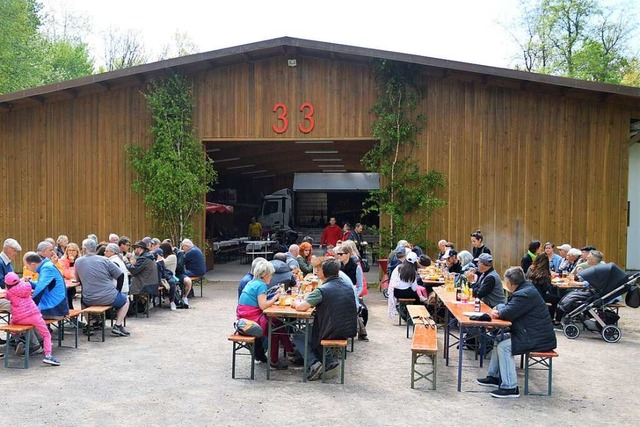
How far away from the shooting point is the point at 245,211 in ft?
87.4

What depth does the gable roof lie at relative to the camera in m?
12.2

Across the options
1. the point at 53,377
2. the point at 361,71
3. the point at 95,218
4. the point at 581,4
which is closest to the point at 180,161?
the point at 95,218

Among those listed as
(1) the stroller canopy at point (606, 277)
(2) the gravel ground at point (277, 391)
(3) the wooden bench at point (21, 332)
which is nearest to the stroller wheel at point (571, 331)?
(2) the gravel ground at point (277, 391)

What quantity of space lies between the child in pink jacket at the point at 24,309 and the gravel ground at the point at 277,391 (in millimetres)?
245

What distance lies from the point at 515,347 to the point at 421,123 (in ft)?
28.5

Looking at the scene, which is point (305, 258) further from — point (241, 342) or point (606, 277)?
point (606, 277)

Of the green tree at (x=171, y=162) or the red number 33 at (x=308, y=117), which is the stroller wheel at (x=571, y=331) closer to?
the red number 33 at (x=308, y=117)

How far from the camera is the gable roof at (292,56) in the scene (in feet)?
40.2

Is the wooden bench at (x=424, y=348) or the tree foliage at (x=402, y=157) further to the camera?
the tree foliage at (x=402, y=157)

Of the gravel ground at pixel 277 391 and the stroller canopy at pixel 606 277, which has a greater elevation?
the stroller canopy at pixel 606 277

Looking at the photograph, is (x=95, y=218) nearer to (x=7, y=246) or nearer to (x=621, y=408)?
(x=7, y=246)

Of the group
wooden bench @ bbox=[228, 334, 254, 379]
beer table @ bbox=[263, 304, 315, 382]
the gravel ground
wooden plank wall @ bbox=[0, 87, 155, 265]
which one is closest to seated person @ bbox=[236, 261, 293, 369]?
beer table @ bbox=[263, 304, 315, 382]

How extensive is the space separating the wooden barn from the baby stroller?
4.54m

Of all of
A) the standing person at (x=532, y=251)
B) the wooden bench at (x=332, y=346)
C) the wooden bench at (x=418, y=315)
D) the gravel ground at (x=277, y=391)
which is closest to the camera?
the gravel ground at (x=277, y=391)
